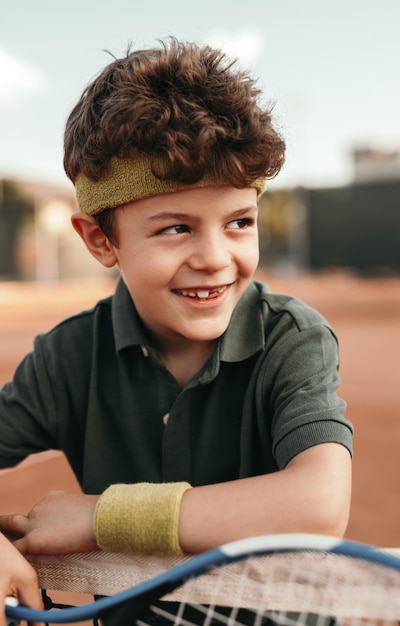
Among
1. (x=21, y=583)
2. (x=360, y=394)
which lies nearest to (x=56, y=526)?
(x=21, y=583)

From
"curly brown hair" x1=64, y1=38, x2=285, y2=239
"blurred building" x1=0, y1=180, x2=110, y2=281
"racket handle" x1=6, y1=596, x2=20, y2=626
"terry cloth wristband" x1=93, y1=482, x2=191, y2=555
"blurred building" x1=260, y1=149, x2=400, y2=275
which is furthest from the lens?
"blurred building" x1=260, y1=149, x2=400, y2=275

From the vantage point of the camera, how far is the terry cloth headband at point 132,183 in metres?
1.28

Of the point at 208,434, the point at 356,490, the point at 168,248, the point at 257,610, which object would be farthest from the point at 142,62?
the point at 356,490

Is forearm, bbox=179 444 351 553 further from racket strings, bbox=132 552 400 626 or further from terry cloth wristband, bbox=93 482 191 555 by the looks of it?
racket strings, bbox=132 552 400 626

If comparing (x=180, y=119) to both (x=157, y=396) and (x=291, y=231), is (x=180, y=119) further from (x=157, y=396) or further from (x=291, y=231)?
(x=291, y=231)

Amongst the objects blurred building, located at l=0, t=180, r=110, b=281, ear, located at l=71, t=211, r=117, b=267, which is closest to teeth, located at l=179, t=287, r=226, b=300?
ear, located at l=71, t=211, r=117, b=267

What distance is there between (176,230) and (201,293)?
0.13 metres

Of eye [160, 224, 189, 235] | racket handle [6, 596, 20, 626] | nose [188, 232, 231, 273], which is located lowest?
racket handle [6, 596, 20, 626]

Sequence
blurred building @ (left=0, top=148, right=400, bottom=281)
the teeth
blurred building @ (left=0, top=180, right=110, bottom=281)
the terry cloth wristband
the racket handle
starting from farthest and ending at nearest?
1. blurred building @ (left=0, top=148, right=400, bottom=281)
2. blurred building @ (left=0, top=180, right=110, bottom=281)
3. the teeth
4. the terry cloth wristband
5. the racket handle

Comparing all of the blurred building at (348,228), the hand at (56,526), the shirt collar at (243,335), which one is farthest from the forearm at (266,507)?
the blurred building at (348,228)

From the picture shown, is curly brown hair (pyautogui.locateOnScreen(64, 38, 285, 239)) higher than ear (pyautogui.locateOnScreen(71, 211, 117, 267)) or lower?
higher

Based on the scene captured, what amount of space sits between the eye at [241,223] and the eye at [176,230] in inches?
3.4

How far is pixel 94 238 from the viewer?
156 centimetres

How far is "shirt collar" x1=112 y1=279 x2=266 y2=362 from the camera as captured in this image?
4.72 feet
